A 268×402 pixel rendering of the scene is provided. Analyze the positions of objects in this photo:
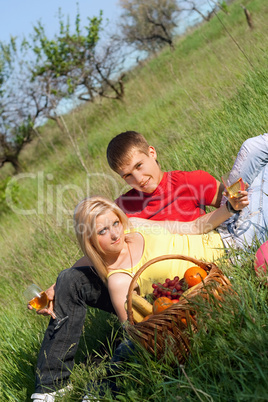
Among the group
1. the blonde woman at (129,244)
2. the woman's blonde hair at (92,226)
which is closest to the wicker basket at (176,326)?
the blonde woman at (129,244)

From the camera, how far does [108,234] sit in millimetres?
2549

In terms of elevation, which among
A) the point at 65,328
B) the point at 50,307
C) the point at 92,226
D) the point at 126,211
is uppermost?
the point at 92,226

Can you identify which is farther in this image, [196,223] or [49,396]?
[196,223]

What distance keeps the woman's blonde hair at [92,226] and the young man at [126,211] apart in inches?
6.7

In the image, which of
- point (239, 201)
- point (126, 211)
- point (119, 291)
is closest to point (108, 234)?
point (119, 291)

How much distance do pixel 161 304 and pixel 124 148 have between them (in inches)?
46.7

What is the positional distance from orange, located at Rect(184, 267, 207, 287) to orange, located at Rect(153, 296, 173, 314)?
155 mm

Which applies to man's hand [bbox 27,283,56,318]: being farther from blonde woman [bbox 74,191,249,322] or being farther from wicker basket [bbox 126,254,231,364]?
wicker basket [bbox 126,254,231,364]

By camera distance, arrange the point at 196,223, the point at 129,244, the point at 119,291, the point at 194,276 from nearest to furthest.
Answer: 1. the point at 194,276
2. the point at 119,291
3. the point at 129,244
4. the point at 196,223

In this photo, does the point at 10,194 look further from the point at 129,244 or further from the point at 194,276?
the point at 194,276

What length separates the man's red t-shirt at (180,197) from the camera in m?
2.83

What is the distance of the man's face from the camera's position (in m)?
2.85

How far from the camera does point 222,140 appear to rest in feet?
12.9

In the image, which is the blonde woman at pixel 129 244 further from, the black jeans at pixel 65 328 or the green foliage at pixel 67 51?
the green foliage at pixel 67 51
